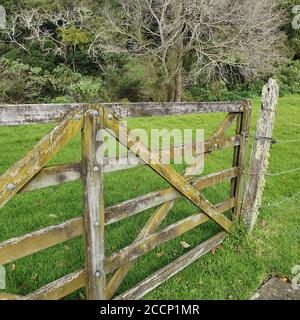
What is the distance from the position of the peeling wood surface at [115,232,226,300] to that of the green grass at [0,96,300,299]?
3.9 inches

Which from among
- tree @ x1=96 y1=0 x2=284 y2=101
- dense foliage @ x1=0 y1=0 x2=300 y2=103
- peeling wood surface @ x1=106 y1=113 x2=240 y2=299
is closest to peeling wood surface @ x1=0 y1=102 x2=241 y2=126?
peeling wood surface @ x1=106 y1=113 x2=240 y2=299

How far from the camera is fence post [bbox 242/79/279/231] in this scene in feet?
13.7

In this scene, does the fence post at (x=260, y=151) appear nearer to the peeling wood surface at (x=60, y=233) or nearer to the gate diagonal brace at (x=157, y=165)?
the gate diagonal brace at (x=157, y=165)

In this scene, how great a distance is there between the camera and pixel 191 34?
1738 centimetres

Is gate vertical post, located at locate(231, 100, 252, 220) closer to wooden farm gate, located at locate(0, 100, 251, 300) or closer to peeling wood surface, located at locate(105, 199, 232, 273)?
wooden farm gate, located at locate(0, 100, 251, 300)

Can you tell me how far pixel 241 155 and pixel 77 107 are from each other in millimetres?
2636

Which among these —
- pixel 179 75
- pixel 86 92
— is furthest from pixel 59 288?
pixel 179 75

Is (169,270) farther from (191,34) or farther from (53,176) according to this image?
(191,34)

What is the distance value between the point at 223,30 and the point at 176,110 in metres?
14.6

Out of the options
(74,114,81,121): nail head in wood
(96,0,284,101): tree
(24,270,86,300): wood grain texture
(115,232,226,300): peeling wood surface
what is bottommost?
(115,232,226,300): peeling wood surface

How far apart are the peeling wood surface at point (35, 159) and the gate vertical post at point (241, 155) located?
2441mm

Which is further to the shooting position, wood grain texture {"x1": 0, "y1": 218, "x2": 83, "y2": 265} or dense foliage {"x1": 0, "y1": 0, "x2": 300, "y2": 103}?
dense foliage {"x1": 0, "y1": 0, "x2": 300, "y2": 103}

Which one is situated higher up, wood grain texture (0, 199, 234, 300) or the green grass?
wood grain texture (0, 199, 234, 300)

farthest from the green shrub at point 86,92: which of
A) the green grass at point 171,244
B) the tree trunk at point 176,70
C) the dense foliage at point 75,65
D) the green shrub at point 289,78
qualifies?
the green shrub at point 289,78
